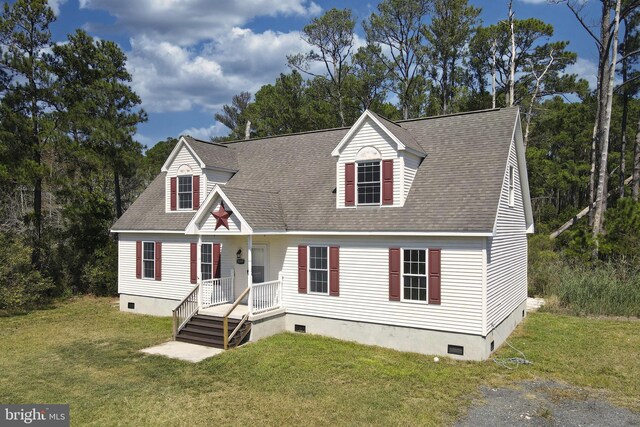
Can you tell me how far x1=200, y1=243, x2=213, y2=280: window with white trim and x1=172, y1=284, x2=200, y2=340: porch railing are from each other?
1.13 m

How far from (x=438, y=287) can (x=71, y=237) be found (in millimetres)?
20769

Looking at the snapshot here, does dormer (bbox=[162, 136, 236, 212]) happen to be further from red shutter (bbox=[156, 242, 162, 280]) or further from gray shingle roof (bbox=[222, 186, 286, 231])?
gray shingle roof (bbox=[222, 186, 286, 231])

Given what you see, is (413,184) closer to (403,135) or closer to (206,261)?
(403,135)

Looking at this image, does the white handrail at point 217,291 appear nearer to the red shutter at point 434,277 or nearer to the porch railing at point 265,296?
the porch railing at point 265,296

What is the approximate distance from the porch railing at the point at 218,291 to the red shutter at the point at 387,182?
658 centimetres

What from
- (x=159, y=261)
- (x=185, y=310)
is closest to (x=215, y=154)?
(x=159, y=261)

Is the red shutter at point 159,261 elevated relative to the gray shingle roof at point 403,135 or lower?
lower

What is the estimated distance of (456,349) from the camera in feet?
39.8

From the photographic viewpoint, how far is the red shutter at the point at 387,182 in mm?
13906

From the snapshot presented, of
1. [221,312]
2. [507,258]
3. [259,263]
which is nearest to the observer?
[507,258]

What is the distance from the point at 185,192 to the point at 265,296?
6626 millimetres

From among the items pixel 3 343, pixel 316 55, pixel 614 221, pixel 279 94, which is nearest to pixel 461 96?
pixel 316 55

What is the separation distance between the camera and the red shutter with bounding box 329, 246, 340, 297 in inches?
553

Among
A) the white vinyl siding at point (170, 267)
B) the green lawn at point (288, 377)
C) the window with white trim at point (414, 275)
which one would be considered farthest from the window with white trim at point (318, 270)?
the white vinyl siding at point (170, 267)
